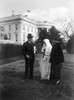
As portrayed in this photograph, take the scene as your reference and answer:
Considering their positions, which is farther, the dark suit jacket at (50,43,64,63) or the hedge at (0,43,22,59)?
the dark suit jacket at (50,43,64,63)

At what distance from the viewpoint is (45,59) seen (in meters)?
4.37

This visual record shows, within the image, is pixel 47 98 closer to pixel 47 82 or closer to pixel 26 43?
pixel 47 82

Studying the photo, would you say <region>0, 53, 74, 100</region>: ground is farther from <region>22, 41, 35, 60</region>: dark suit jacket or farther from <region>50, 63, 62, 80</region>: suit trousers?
<region>22, 41, 35, 60</region>: dark suit jacket

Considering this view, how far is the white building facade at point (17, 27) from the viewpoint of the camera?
11.6 feet

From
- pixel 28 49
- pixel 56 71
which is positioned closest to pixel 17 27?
pixel 28 49

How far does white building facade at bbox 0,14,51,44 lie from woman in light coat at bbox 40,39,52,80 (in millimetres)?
302

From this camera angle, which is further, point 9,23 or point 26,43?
point 26,43

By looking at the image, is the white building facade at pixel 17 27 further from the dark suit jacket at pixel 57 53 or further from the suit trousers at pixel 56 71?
the suit trousers at pixel 56 71

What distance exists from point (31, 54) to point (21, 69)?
139 centimetres

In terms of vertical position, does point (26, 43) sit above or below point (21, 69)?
above

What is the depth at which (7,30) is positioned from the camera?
3.60m

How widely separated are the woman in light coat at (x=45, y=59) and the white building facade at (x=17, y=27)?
0.30 metres

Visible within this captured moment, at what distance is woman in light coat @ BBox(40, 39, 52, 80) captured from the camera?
4.24m

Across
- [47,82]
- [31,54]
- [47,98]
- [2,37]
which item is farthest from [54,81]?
[2,37]
